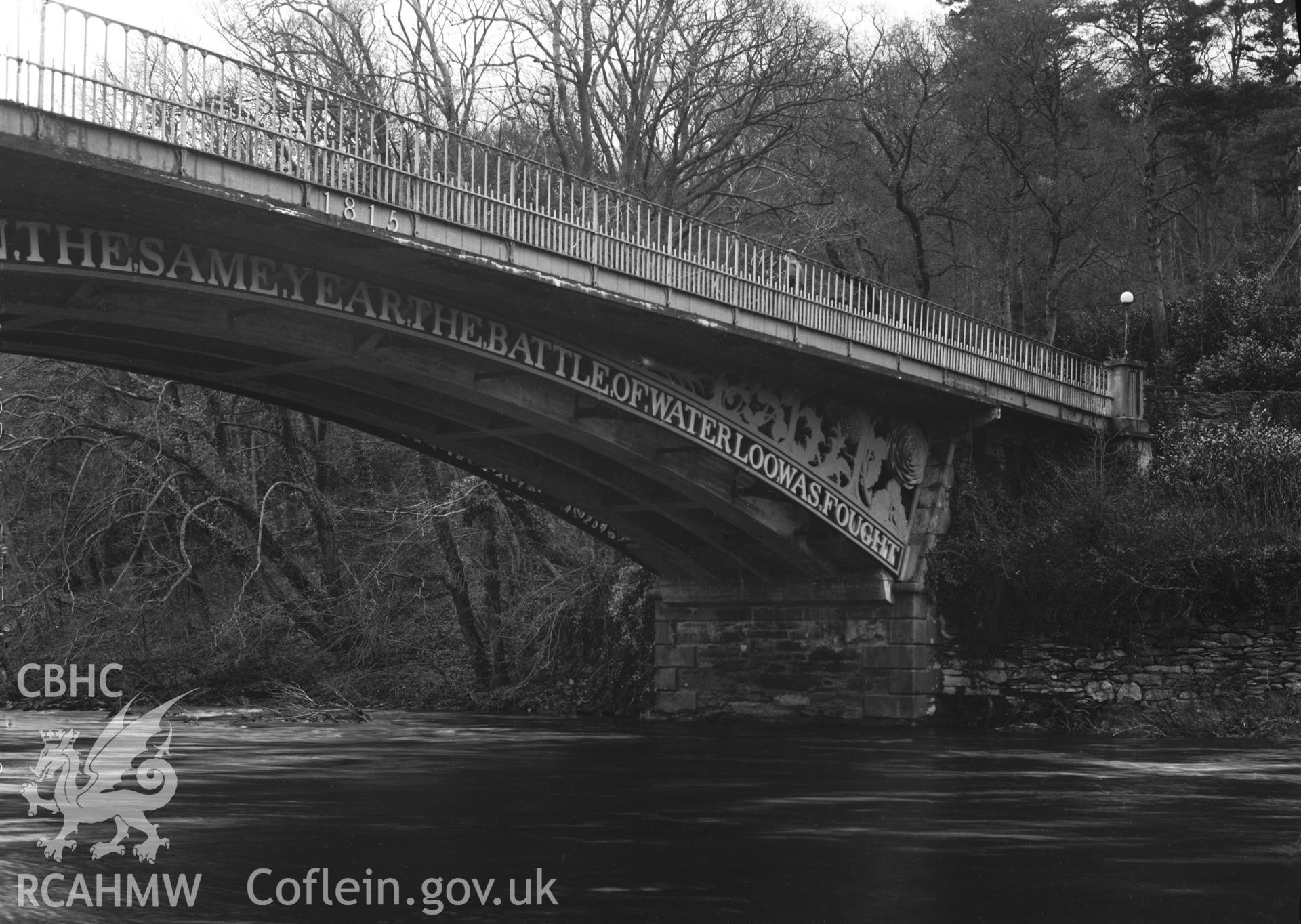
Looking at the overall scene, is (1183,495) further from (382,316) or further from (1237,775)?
(382,316)

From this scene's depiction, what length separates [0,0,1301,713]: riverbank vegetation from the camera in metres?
26.4

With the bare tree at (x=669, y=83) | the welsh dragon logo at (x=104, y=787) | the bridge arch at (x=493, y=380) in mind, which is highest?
the bare tree at (x=669, y=83)

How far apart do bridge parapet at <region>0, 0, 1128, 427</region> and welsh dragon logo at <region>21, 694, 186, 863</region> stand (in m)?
5.27

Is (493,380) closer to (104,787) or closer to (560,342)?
(560,342)

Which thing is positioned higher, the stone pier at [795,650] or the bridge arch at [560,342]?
the bridge arch at [560,342]

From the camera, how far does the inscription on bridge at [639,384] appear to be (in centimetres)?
1546

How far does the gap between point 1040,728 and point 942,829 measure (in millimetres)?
14854

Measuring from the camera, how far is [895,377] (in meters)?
23.8

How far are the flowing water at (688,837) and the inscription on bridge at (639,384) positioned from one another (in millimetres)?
4636

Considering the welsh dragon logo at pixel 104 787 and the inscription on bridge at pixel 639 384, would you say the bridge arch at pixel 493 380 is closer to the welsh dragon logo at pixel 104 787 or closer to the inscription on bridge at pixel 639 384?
the inscription on bridge at pixel 639 384

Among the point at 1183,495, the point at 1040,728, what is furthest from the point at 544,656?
the point at 1183,495

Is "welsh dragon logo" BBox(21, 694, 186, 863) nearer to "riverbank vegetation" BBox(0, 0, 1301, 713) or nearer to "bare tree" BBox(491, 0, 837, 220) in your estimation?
"riverbank vegetation" BBox(0, 0, 1301, 713)

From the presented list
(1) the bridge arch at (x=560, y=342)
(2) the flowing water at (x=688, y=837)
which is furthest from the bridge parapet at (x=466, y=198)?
(2) the flowing water at (x=688, y=837)

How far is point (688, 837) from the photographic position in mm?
10258
